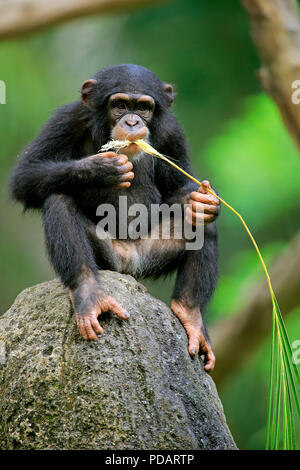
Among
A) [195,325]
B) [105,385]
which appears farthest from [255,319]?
[105,385]

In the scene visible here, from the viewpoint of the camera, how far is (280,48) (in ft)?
24.8

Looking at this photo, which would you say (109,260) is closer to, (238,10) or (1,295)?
(1,295)

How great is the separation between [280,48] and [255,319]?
11.7ft

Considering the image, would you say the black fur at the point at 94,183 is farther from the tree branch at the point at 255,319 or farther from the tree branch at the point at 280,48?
the tree branch at the point at 255,319

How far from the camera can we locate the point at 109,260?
5023 millimetres

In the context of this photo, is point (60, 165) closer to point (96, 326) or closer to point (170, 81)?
point (96, 326)

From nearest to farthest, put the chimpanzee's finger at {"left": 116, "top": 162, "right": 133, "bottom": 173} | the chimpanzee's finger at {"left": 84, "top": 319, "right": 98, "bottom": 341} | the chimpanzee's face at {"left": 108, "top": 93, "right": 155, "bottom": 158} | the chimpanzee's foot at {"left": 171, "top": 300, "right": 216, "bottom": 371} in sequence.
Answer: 1. the chimpanzee's finger at {"left": 84, "top": 319, "right": 98, "bottom": 341}
2. the chimpanzee's finger at {"left": 116, "top": 162, "right": 133, "bottom": 173}
3. the chimpanzee's foot at {"left": 171, "top": 300, "right": 216, "bottom": 371}
4. the chimpanzee's face at {"left": 108, "top": 93, "right": 155, "bottom": 158}

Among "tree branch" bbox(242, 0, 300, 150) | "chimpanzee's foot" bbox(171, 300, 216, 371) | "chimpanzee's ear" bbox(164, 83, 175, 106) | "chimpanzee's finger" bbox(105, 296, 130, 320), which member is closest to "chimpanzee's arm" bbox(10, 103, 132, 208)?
"chimpanzee's ear" bbox(164, 83, 175, 106)

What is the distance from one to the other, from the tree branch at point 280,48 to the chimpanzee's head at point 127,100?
2.35m

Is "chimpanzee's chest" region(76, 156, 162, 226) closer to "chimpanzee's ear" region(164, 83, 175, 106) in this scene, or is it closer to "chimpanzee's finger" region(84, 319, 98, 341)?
"chimpanzee's ear" region(164, 83, 175, 106)

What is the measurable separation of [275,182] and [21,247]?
21.2 ft

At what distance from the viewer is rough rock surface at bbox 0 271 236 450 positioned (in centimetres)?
383

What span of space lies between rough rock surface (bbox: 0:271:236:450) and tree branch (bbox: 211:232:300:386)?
15.9 feet
